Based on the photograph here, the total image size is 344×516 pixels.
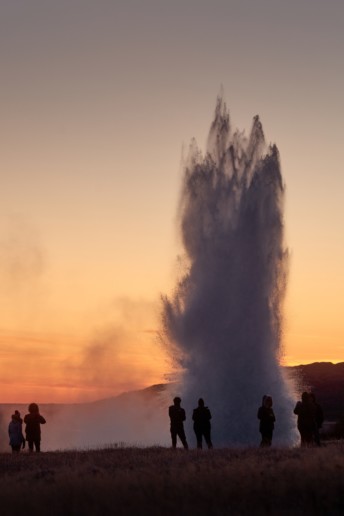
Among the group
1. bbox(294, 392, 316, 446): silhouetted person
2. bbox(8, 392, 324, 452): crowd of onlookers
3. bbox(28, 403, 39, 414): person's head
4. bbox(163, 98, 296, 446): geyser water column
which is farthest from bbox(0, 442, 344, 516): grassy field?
bbox(163, 98, 296, 446): geyser water column

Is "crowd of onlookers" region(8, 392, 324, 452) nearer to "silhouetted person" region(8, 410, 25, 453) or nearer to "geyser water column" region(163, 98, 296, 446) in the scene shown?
"silhouetted person" region(8, 410, 25, 453)

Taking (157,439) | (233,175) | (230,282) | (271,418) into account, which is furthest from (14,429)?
(157,439)

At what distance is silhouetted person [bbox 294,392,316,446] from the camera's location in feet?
96.5

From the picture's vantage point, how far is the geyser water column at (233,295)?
42.3 metres

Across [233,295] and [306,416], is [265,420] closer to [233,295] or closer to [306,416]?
[306,416]

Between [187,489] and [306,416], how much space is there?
13224 millimetres

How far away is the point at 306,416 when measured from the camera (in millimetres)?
29562

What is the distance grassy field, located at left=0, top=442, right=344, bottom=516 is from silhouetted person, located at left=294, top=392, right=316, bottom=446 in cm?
800

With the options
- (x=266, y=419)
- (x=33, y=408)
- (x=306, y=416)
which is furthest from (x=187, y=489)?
(x=33, y=408)

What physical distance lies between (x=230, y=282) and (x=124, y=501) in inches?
1113

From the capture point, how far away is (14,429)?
3375cm

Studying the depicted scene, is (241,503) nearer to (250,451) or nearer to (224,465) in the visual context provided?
(224,465)

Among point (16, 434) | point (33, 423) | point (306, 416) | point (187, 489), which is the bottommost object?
point (187, 489)

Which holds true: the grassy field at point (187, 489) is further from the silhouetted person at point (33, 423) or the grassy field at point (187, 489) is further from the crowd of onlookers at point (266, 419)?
the silhouetted person at point (33, 423)
